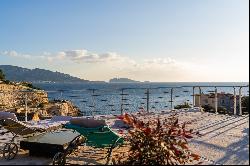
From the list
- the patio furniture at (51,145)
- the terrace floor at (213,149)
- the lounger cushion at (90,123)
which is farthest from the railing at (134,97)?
the patio furniture at (51,145)

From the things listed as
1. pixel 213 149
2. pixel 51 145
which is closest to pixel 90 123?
pixel 51 145

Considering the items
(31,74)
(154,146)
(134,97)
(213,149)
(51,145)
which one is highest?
(31,74)

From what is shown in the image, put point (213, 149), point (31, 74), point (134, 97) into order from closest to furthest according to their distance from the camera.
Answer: point (213, 149) < point (134, 97) < point (31, 74)

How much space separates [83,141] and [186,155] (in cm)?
166

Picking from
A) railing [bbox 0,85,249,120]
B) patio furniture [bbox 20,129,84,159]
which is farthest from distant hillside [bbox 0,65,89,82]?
patio furniture [bbox 20,129,84,159]

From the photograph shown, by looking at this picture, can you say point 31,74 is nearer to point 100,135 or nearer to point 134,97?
point 134,97

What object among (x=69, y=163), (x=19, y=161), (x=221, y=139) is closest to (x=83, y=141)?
(x=69, y=163)

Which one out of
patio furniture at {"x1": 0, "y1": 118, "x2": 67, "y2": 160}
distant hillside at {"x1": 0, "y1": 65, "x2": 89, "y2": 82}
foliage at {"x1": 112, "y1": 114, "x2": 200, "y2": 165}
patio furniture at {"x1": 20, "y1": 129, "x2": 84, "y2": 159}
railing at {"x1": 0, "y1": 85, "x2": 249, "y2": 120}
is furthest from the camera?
distant hillside at {"x1": 0, "y1": 65, "x2": 89, "y2": 82}

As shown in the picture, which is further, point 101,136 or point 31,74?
point 31,74

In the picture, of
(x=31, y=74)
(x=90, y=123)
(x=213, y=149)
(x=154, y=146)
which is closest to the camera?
(x=154, y=146)

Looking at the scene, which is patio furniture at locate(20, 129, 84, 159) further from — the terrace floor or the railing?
the railing

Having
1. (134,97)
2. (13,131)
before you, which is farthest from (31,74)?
(13,131)

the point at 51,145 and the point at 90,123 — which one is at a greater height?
the point at 90,123

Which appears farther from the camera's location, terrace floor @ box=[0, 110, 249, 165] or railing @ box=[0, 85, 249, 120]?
railing @ box=[0, 85, 249, 120]
